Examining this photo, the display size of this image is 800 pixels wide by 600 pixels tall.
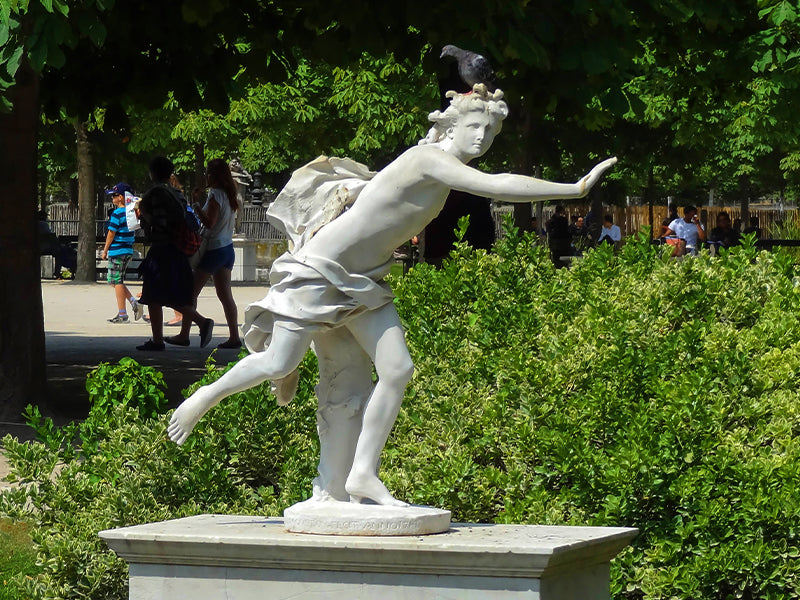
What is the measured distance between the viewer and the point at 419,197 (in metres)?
4.87

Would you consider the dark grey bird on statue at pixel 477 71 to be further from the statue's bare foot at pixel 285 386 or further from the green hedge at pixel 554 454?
the green hedge at pixel 554 454

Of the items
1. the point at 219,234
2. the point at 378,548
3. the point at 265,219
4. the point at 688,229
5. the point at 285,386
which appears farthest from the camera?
the point at 265,219

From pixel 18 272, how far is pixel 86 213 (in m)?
22.3

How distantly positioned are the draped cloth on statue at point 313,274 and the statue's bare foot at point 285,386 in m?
0.14

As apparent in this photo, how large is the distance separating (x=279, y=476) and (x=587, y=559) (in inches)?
98.2

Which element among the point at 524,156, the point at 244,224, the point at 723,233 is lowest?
the point at 723,233

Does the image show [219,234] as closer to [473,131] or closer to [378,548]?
[473,131]

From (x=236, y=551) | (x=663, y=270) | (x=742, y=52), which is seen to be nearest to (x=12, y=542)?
(x=236, y=551)

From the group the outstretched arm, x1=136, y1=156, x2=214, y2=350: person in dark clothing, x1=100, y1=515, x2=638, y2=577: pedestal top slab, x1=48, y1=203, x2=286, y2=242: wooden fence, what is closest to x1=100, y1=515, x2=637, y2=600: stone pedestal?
x1=100, y1=515, x2=638, y2=577: pedestal top slab

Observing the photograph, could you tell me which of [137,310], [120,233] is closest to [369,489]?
[120,233]

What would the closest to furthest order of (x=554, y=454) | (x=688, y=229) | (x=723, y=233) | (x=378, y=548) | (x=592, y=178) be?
(x=378, y=548) → (x=592, y=178) → (x=554, y=454) → (x=688, y=229) → (x=723, y=233)

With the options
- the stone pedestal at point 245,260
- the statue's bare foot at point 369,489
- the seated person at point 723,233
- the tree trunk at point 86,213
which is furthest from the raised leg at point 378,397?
the stone pedestal at point 245,260

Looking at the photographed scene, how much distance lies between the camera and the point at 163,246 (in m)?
14.5

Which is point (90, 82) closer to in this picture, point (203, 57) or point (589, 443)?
point (203, 57)
